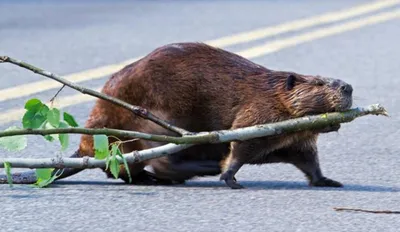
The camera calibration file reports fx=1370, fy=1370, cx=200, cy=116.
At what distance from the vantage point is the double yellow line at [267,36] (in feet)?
28.9

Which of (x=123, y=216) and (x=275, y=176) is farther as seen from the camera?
(x=275, y=176)

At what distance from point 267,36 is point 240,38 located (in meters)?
0.32

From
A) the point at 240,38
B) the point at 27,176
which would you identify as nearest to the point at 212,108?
the point at 27,176

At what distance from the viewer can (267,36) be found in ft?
37.4

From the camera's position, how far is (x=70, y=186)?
20.0 ft

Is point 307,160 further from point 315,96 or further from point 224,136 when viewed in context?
point 224,136

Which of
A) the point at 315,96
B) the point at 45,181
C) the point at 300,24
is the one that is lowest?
the point at 45,181

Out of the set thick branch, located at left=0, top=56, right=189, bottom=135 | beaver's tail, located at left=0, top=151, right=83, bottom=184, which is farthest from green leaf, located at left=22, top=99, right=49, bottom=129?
beaver's tail, located at left=0, top=151, right=83, bottom=184

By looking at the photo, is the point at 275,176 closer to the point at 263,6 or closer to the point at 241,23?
the point at 241,23

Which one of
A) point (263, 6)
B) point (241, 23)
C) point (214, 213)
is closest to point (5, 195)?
point (214, 213)

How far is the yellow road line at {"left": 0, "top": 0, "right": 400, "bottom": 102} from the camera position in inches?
354

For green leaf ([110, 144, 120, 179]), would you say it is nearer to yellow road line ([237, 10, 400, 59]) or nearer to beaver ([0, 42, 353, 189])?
beaver ([0, 42, 353, 189])

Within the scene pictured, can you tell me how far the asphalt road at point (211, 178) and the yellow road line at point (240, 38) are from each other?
98 mm

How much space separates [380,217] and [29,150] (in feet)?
7.71
